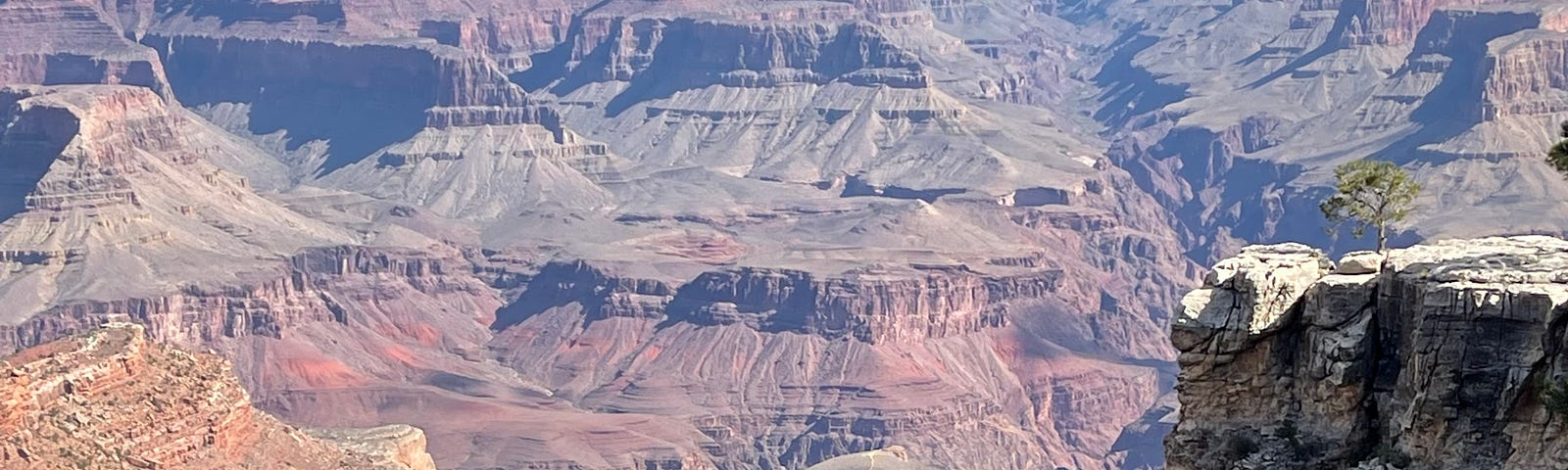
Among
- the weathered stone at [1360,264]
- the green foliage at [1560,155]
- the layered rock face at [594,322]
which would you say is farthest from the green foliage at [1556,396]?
the layered rock face at [594,322]

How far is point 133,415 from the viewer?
65.3m

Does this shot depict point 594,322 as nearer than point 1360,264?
No

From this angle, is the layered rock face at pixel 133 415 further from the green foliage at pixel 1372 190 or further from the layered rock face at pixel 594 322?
the layered rock face at pixel 594 322

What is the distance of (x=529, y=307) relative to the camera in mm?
173500

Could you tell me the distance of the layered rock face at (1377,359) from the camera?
26.3 meters

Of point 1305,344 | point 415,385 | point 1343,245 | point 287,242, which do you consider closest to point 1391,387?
point 1305,344

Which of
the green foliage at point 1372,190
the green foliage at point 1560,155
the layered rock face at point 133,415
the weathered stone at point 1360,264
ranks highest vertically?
the green foliage at point 1560,155

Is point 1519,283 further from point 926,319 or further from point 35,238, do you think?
point 35,238

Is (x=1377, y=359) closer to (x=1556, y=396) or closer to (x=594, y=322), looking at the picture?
(x=1556, y=396)

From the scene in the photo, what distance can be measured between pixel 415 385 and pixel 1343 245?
76436mm

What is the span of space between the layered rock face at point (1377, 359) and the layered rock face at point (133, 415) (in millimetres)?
36998

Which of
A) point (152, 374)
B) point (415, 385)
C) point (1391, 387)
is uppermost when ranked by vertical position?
point (1391, 387)

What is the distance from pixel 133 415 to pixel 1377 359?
143 feet

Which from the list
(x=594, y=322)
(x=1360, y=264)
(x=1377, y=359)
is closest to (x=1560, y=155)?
(x=1360, y=264)
